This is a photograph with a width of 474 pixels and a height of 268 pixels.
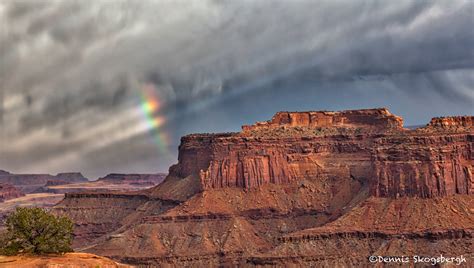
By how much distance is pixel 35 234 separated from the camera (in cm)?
10481

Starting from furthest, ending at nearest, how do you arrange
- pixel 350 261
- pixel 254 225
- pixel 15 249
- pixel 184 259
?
pixel 254 225 → pixel 184 259 → pixel 350 261 → pixel 15 249

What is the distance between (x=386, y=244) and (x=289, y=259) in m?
17.3

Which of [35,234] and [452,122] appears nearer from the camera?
[35,234]

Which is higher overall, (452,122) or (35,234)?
(452,122)

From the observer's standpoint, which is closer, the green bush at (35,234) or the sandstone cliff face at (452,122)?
the green bush at (35,234)

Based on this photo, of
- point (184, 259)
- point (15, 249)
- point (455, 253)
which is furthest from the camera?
point (184, 259)

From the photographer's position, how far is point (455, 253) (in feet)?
512

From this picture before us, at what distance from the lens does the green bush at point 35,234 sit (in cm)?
10181

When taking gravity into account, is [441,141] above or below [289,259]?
above

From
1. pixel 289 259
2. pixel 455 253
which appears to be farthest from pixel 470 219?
pixel 289 259

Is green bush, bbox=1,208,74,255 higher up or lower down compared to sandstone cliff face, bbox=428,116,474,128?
lower down

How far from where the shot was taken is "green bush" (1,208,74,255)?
334 feet

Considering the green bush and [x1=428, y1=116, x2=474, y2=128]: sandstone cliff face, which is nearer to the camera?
the green bush

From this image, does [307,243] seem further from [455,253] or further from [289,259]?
[455,253]
